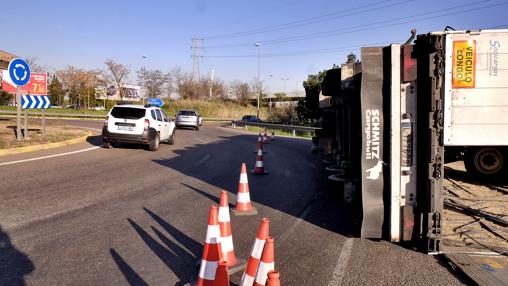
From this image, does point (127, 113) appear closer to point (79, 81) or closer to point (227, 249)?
point (227, 249)

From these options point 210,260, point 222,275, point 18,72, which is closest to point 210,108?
point 18,72

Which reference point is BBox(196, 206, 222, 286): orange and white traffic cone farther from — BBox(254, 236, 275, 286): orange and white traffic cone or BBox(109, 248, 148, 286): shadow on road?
BBox(109, 248, 148, 286): shadow on road

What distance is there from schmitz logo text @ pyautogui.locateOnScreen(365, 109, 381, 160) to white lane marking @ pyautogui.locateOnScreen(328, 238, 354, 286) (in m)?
1.14

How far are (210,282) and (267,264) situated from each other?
70 cm

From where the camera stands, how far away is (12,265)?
436cm

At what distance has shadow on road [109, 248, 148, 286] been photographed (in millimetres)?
4102

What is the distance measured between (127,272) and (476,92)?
16.4 ft

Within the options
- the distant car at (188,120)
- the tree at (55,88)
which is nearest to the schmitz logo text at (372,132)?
the distant car at (188,120)

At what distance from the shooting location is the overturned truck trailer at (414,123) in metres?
5.15

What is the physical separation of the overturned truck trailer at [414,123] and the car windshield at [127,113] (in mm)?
11772

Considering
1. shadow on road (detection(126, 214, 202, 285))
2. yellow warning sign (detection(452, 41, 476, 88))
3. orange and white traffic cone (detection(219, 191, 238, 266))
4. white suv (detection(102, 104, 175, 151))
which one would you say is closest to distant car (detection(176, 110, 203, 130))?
white suv (detection(102, 104, 175, 151))

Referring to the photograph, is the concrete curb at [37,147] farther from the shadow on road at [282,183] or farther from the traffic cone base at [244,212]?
the traffic cone base at [244,212]

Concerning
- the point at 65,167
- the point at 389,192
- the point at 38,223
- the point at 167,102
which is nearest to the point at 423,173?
the point at 389,192

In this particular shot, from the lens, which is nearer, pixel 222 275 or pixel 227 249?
pixel 222 275
